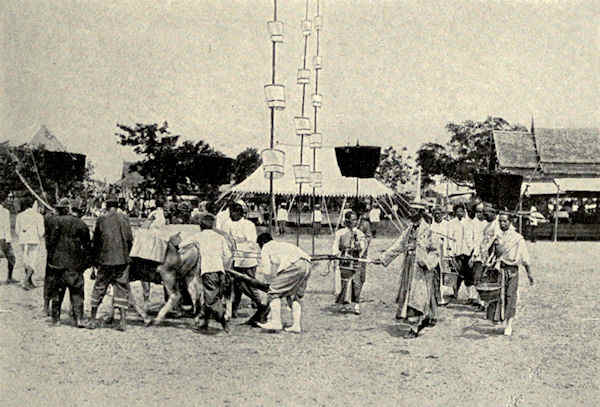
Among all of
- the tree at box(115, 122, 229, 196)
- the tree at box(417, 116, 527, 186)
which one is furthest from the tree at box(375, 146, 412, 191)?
the tree at box(115, 122, 229, 196)

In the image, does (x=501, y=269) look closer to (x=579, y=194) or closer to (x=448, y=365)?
(x=448, y=365)

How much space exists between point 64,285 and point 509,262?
4951 mm

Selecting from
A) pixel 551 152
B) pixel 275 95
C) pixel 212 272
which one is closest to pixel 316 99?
pixel 275 95

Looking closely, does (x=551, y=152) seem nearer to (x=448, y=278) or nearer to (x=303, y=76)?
(x=303, y=76)

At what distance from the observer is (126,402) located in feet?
13.3

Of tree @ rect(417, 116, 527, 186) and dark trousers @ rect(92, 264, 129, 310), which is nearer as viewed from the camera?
dark trousers @ rect(92, 264, 129, 310)

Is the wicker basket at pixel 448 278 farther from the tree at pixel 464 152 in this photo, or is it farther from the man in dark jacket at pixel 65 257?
the tree at pixel 464 152

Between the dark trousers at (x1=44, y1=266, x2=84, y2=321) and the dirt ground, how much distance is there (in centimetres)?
22

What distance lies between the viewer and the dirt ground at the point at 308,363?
13.9ft

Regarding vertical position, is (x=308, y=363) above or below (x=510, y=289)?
below

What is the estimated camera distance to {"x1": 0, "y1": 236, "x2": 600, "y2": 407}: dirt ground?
425cm

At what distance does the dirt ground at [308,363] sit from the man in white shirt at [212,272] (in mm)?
253

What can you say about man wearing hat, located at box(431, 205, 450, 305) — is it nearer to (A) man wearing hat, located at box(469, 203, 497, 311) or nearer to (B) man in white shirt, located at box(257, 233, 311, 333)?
(A) man wearing hat, located at box(469, 203, 497, 311)

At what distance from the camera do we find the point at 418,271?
6.39 m
